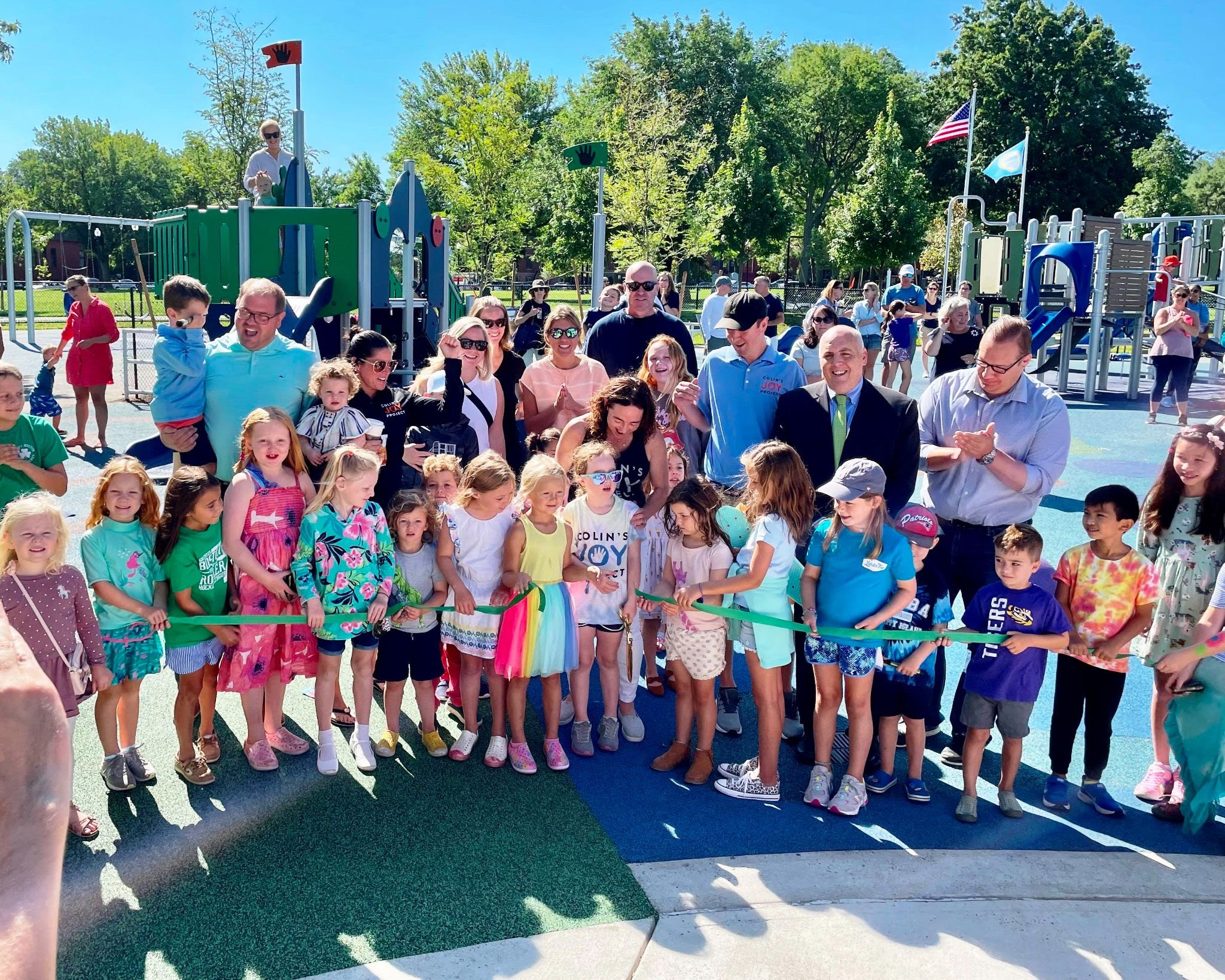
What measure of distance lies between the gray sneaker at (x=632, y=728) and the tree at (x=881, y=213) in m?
43.6

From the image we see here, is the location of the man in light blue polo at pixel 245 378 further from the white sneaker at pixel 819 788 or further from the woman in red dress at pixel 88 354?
the woman in red dress at pixel 88 354

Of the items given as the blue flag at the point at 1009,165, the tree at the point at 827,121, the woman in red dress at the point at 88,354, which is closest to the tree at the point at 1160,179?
the tree at the point at 827,121

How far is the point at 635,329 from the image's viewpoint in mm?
6582

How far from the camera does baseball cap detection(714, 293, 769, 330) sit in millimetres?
5273

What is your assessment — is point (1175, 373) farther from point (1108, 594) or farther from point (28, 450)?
point (28, 450)

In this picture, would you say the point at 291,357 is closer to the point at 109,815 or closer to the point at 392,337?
the point at 109,815

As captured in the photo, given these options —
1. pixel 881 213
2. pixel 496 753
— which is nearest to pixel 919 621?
pixel 496 753

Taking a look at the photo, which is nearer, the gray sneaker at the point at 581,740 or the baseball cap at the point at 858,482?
the baseball cap at the point at 858,482

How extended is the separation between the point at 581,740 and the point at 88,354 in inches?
352

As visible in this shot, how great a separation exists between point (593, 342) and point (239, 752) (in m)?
3.32

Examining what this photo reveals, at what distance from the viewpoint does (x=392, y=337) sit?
1180cm

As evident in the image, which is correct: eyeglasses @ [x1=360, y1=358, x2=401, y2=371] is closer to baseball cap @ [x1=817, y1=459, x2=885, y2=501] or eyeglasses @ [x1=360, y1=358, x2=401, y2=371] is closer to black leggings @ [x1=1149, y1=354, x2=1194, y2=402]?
baseball cap @ [x1=817, y1=459, x2=885, y2=501]

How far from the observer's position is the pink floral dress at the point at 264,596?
4.54 meters

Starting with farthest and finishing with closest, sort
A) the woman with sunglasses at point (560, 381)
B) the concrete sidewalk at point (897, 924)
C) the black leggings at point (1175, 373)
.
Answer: the black leggings at point (1175, 373)
the woman with sunglasses at point (560, 381)
the concrete sidewalk at point (897, 924)
